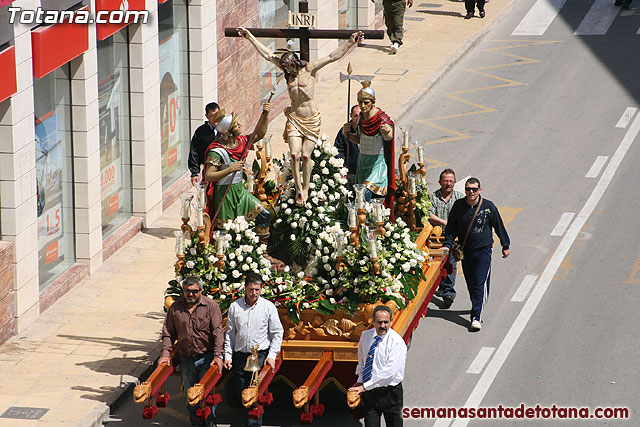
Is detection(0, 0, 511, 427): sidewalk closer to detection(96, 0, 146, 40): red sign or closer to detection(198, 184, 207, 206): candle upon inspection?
detection(198, 184, 207, 206): candle

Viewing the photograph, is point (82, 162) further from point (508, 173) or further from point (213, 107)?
point (508, 173)

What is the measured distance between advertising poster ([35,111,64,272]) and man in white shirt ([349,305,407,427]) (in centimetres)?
660

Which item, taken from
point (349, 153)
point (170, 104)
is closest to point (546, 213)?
point (349, 153)

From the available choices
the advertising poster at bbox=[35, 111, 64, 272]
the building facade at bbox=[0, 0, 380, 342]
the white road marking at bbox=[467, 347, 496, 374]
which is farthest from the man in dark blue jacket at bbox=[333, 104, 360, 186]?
the advertising poster at bbox=[35, 111, 64, 272]

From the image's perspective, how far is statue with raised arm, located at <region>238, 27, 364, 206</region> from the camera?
49.0 ft

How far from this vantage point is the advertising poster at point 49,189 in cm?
1792

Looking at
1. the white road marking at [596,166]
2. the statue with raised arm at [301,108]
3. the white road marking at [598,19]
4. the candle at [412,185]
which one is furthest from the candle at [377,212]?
the white road marking at [598,19]

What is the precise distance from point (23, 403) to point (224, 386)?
2.27 m

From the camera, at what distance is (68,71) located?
1853cm

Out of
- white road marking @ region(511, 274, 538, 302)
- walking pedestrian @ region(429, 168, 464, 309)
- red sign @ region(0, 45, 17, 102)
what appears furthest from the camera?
white road marking @ region(511, 274, 538, 302)

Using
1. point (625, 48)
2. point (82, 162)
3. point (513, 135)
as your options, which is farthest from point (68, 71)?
point (625, 48)

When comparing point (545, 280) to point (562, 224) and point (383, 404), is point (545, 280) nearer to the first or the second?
point (562, 224)

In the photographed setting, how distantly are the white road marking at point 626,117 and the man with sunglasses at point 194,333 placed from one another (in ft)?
47.7

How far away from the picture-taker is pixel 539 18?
34.9 meters
